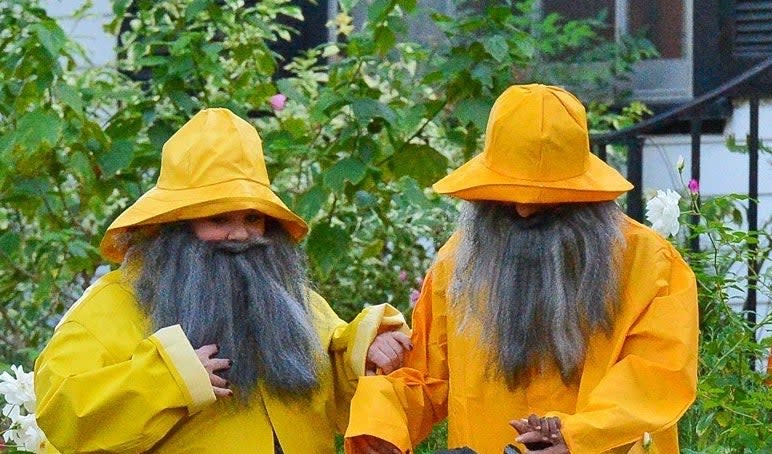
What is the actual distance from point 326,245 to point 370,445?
185cm

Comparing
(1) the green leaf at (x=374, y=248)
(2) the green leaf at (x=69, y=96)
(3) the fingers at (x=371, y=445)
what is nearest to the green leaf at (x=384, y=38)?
(1) the green leaf at (x=374, y=248)

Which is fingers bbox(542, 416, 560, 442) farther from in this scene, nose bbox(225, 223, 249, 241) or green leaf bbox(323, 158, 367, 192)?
green leaf bbox(323, 158, 367, 192)

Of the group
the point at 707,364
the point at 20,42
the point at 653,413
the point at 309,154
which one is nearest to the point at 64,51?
the point at 20,42

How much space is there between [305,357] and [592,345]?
2.34 ft

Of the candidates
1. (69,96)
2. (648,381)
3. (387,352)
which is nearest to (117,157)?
(69,96)

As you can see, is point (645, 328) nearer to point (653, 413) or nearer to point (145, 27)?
point (653, 413)

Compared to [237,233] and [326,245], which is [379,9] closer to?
[326,245]

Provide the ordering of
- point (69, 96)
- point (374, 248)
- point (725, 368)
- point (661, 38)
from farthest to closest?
point (661, 38)
point (374, 248)
point (69, 96)
point (725, 368)

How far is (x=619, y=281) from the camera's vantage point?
3.70m

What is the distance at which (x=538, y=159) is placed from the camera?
3676 mm

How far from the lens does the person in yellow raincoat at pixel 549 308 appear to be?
3.62 metres

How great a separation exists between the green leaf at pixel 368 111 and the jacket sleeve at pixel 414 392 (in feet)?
5.17

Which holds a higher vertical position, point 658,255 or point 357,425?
point 658,255

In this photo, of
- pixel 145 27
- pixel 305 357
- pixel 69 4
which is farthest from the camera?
pixel 69 4
